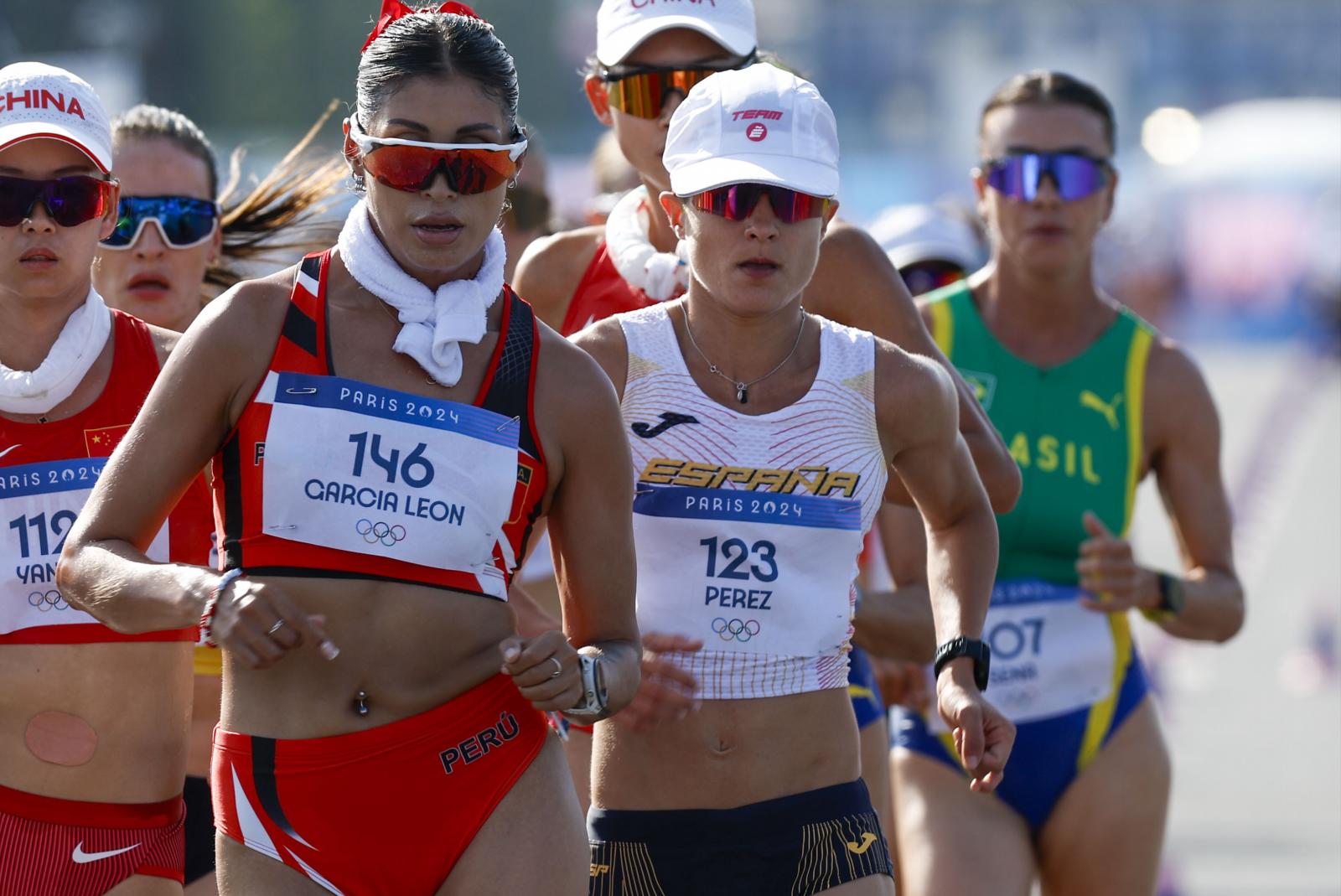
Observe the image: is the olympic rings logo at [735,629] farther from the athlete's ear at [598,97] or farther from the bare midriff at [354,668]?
the athlete's ear at [598,97]

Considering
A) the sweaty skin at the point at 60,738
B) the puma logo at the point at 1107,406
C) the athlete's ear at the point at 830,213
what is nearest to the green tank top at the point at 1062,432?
the puma logo at the point at 1107,406

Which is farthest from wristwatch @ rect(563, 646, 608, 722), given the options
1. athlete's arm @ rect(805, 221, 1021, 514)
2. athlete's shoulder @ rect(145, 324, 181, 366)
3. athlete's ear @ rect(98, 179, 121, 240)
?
athlete's ear @ rect(98, 179, 121, 240)

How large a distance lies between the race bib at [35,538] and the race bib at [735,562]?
1.10m

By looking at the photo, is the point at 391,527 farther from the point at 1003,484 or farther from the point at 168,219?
the point at 168,219

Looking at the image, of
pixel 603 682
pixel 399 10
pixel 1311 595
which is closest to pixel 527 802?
pixel 603 682

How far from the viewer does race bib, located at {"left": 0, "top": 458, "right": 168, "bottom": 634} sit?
13.5ft

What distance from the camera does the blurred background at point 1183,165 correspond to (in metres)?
10.9

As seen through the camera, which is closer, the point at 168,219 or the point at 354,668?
the point at 354,668

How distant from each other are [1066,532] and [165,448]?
9.32 feet

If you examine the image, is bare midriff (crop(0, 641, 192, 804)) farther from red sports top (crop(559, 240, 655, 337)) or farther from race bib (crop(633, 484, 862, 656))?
red sports top (crop(559, 240, 655, 337))

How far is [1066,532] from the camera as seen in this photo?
5.61 metres

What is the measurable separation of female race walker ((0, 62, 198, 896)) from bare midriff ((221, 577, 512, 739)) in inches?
27.3

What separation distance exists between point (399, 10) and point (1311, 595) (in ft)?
41.3

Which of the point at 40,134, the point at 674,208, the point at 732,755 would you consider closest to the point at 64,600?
the point at 40,134
